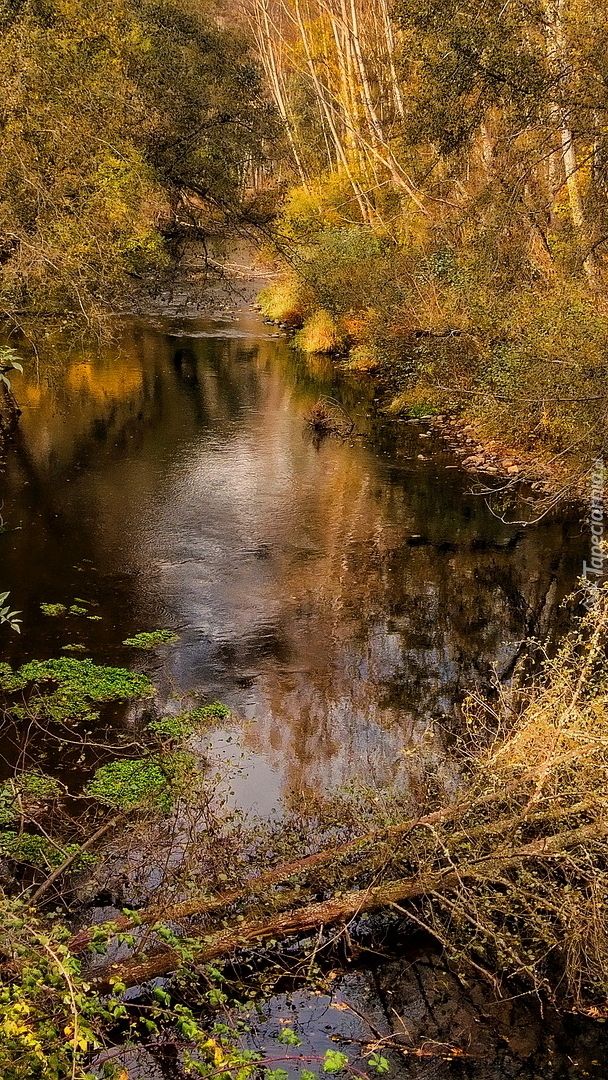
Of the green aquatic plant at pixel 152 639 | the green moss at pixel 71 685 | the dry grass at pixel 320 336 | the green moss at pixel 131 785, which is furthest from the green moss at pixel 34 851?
the dry grass at pixel 320 336

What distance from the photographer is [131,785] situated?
8594 mm

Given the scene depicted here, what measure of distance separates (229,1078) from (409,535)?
12410 millimetres

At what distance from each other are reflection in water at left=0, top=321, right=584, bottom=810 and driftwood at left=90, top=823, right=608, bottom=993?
1.38 m

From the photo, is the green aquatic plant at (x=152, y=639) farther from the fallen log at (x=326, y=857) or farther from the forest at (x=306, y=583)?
the fallen log at (x=326, y=857)

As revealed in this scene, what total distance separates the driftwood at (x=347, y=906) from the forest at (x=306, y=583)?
0.12ft

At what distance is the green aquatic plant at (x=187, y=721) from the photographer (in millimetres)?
9602

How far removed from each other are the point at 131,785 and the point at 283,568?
6318mm

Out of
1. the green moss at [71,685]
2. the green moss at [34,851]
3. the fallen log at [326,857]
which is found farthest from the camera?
the green moss at [71,685]

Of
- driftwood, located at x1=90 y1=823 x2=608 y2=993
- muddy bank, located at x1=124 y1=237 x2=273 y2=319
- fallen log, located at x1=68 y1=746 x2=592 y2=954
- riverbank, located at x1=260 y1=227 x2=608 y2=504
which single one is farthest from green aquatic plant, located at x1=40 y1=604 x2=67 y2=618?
muddy bank, located at x1=124 y1=237 x2=273 y2=319

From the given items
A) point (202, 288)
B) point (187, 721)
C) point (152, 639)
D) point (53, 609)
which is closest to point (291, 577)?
point (152, 639)

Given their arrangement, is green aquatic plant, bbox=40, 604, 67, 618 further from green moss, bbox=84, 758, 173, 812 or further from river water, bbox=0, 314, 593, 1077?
green moss, bbox=84, 758, 173, 812

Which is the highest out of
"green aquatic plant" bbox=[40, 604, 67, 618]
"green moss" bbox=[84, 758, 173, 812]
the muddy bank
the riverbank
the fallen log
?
the muddy bank

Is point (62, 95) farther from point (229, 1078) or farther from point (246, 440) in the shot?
point (229, 1078)

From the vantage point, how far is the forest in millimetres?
6266
